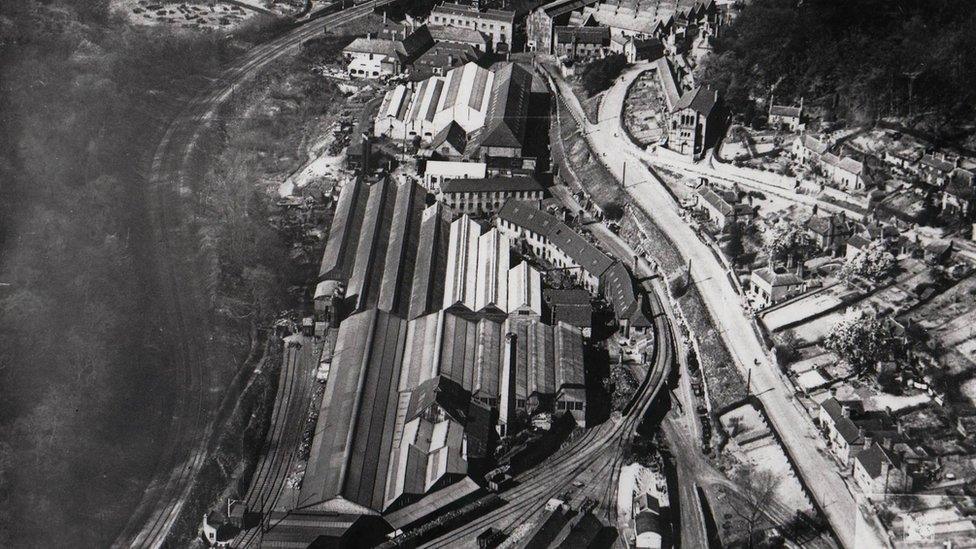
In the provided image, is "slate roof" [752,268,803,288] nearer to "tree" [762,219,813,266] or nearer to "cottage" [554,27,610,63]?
"tree" [762,219,813,266]

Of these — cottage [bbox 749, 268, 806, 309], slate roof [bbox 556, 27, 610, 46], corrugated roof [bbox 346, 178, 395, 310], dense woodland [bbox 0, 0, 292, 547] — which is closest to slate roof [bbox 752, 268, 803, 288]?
cottage [bbox 749, 268, 806, 309]

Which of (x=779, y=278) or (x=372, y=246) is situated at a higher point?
(x=779, y=278)

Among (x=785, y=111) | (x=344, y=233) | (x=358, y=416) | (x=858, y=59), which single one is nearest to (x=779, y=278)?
(x=785, y=111)

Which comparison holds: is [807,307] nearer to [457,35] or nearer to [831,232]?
[831,232]

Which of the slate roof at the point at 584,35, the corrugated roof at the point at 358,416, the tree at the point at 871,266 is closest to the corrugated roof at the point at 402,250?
the corrugated roof at the point at 358,416

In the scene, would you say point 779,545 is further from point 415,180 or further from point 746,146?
point 415,180

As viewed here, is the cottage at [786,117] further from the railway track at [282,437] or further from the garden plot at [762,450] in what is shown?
the railway track at [282,437]

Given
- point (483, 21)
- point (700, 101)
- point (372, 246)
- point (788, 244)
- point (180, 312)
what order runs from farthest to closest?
point (483, 21) → point (700, 101) → point (372, 246) → point (788, 244) → point (180, 312)
